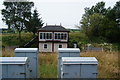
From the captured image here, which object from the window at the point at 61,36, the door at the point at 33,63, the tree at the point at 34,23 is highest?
the tree at the point at 34,23

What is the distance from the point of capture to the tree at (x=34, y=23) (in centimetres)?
2366

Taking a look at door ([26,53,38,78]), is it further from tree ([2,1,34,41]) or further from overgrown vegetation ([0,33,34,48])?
tree ([2,1,34,41])

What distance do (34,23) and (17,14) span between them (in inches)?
94.1

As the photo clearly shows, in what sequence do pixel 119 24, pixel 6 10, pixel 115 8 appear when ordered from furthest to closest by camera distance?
pixel 115 8, pixel 119 24, pixel 6 10

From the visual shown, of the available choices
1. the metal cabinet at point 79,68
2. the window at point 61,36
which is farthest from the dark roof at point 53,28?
the metal cabinet at point 79,68

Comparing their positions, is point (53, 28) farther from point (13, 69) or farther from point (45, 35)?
point (13, 69)

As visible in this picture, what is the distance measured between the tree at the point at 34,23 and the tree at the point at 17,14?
72cm

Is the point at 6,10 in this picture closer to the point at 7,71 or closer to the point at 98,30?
the point at 98,30

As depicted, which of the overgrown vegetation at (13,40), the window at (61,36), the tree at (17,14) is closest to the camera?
the window at (61,36)

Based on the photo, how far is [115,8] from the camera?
91.1 feet

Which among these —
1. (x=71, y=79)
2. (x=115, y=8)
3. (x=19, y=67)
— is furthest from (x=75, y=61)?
(x=115, y=8)

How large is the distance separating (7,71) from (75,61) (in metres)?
1.29

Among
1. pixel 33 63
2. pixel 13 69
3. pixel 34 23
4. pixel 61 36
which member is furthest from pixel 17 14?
pixel 13 69

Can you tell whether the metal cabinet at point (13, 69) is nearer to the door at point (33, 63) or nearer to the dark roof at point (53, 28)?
the door at point (33, 63)
